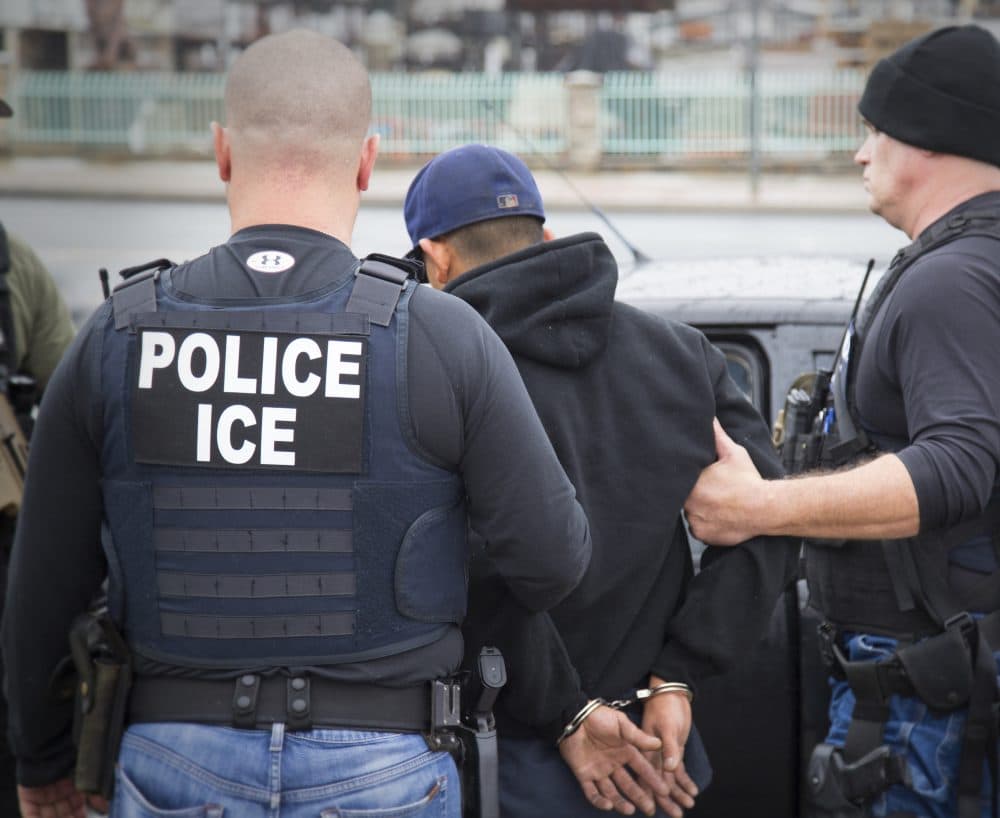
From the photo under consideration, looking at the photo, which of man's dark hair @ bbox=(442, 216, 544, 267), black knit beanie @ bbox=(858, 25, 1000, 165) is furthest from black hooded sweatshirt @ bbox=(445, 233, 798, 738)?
black knit beanie @ bbox=(858, 25, 1000, 165)

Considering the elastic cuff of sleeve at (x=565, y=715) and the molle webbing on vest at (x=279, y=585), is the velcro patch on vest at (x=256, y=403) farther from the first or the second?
the elastic cuff of sleeve at (x=565, y=715)

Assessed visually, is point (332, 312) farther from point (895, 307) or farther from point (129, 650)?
point (895, 307)

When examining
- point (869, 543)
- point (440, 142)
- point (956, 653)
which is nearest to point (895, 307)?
point (869, 543)

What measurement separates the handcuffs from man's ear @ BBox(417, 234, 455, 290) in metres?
0.79

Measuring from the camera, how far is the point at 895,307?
2418 mm

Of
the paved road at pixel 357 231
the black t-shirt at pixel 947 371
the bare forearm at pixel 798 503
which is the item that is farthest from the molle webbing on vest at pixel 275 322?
the paved road at pixel 357 231

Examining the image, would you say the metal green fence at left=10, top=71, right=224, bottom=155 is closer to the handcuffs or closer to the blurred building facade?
the blurred building facade

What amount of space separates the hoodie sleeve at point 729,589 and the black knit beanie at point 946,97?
666 mm

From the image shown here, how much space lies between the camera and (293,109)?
191 centimetres

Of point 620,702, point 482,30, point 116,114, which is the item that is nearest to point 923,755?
point 620,702

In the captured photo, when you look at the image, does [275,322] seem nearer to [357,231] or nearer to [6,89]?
[357,231]

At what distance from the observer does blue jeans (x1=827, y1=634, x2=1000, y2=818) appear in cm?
246

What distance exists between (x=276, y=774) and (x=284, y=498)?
376mm

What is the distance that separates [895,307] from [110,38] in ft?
110
